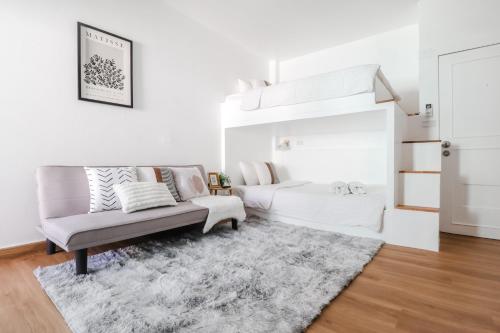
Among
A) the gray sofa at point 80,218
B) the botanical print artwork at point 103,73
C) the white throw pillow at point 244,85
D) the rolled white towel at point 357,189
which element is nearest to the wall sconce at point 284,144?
the white throw pillow at point 244,85

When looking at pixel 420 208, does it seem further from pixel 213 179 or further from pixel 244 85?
pixel 244 85

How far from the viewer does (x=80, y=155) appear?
2512 mm

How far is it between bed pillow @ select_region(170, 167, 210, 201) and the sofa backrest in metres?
0.88

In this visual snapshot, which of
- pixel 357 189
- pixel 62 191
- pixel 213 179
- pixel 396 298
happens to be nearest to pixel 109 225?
pixel 62 191

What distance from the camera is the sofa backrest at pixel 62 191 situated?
6.84 ft

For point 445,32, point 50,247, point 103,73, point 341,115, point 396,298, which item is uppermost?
point 445,32

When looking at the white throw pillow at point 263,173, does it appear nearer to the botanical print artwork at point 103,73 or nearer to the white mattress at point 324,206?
the white mattress at point 324,206

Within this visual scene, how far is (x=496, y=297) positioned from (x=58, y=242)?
2.86 meters

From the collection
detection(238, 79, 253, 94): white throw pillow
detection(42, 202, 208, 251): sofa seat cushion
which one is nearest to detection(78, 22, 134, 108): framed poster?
detection(42, 202, 208, 251): sofa seat cushion

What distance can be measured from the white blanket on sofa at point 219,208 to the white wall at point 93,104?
2.86 feet

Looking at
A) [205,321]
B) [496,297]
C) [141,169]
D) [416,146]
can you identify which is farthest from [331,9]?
[205,321]

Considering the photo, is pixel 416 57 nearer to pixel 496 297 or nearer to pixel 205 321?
pixel 496 297

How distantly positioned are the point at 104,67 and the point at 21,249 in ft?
6.03

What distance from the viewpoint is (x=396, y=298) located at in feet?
4.98
